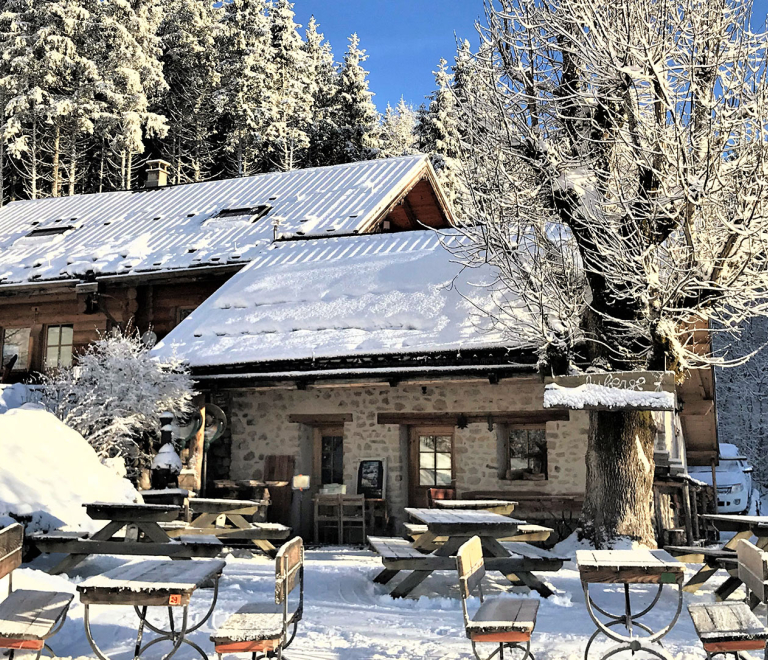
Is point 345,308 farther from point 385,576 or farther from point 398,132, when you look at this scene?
point 398,132

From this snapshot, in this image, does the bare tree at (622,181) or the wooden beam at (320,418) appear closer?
the bare tree at (622,181)

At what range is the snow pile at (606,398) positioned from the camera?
8062 mm

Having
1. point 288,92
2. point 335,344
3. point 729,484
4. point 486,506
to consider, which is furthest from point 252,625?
point 288,92

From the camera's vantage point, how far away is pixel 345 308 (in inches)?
524

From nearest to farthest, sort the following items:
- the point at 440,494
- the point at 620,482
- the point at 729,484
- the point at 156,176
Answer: the point at 620,482 < the point at 440,494 < the point at 729,484 < the point at 156,176

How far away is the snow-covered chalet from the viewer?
1186 cm

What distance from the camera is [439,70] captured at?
33469mm

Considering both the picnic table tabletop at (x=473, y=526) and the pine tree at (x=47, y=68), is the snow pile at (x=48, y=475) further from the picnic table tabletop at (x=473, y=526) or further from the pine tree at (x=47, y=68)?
the pine tree at (x=47, y=68)

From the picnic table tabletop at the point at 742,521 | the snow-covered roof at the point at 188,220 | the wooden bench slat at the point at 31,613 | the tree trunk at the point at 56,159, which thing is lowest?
the wooden bench slat at the point at 31,613

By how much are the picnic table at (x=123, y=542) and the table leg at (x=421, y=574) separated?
1.65 m

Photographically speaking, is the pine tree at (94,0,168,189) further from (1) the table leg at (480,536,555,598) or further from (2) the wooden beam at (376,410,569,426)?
(1) the table leg at (480,536,555,598)

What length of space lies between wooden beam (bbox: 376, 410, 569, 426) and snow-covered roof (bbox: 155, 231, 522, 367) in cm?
134

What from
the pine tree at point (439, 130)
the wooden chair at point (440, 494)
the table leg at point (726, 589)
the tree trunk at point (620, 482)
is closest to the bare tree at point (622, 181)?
the tree trunk at point (620, 482)

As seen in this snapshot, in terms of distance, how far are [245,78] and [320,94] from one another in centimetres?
462
